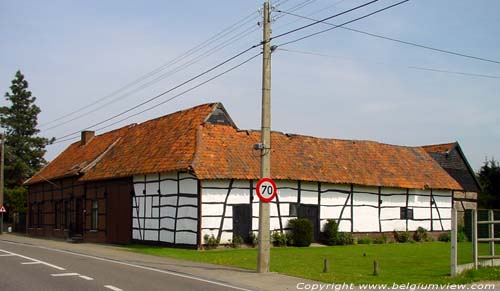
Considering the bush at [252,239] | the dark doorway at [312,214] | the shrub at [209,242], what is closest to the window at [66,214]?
the shrub at [209,242]

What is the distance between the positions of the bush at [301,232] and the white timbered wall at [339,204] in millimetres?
693

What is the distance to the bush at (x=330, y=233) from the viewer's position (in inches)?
1227

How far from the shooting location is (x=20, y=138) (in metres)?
63.7

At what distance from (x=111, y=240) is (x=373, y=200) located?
1534 centimetres

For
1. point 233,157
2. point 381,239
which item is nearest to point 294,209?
point 233,157

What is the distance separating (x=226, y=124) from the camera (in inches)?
1241

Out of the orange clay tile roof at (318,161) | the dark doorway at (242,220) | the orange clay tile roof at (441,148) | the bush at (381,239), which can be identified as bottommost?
the bush at (381,239)

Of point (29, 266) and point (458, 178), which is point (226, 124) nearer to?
point (29, 266)

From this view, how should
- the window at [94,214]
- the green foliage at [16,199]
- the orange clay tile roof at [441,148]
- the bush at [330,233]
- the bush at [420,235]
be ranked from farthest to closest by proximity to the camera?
the green foliage at [16,199], the orange clay tile roof at [441,148], the bush at [420,235], the window at [94,214], the bush at [330,233]

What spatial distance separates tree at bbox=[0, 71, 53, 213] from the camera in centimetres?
6266

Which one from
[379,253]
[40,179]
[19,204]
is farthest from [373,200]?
[19,204]

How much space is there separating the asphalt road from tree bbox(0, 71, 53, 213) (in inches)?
1837

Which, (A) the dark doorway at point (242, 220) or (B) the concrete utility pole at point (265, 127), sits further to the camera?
(A) the dark doorway at point (242, 220)

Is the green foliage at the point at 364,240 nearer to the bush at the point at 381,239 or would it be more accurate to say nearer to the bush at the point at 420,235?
the bush at the point at 381,239
